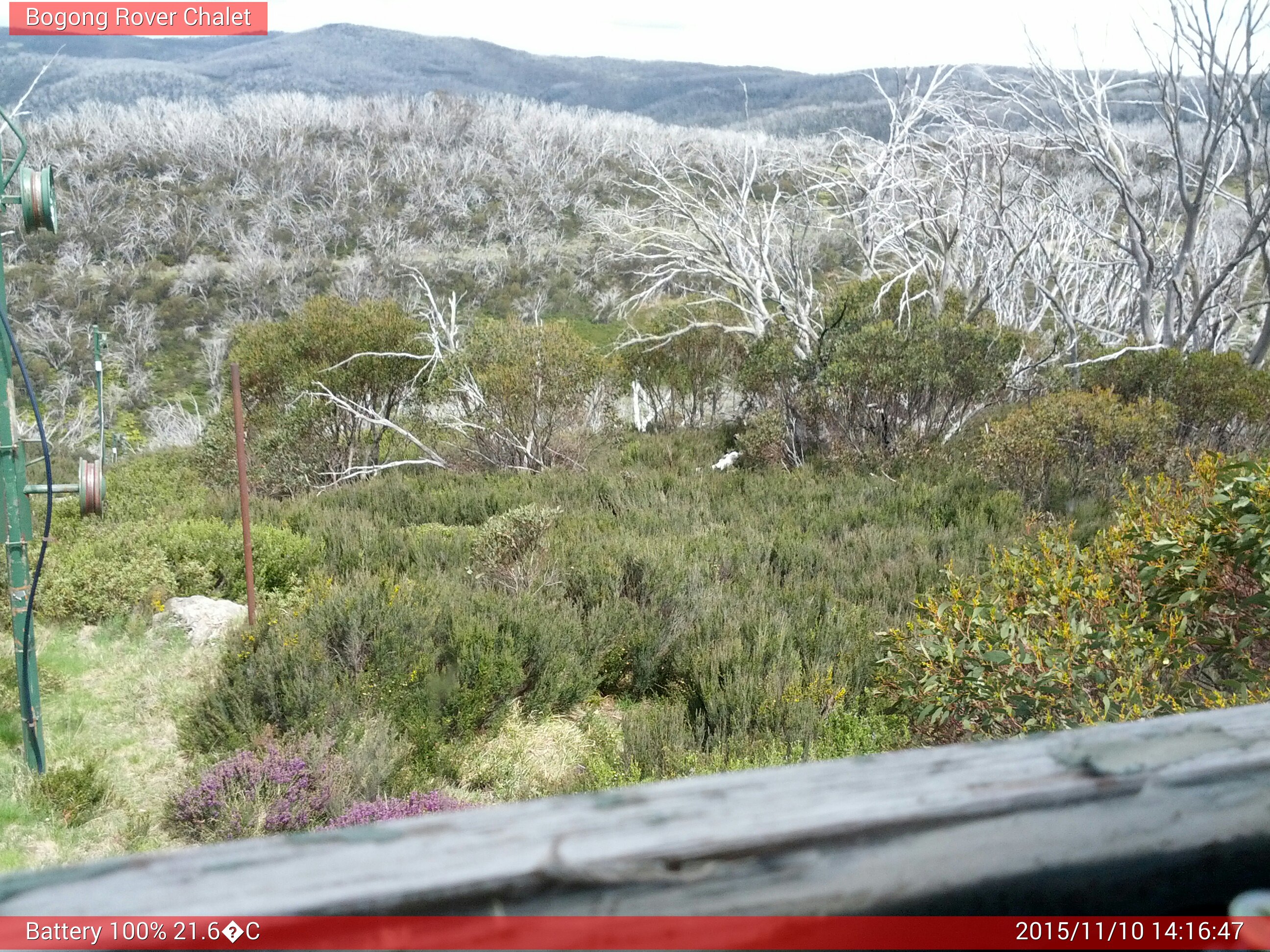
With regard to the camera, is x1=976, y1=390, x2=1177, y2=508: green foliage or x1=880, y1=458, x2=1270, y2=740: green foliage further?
x1=976, y1=390, x2=1177, y2=508: green foliage

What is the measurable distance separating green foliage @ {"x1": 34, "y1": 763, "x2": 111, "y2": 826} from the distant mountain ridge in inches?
2449

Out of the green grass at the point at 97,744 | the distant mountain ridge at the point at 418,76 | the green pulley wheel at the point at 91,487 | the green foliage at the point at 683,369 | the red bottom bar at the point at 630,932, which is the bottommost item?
the green grass at the point at 97,744

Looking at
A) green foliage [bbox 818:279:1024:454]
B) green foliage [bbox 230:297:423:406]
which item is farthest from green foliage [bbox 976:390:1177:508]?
green foliage [bbox 230:297:423:406]

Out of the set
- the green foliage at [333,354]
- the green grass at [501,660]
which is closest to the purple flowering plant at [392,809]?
the green grass at [501,660]

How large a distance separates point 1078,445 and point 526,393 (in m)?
5.91

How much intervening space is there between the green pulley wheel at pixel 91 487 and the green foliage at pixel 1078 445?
723cm

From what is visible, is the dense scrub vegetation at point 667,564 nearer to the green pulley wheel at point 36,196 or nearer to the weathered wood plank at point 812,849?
the green pulley wheel at point 36,196

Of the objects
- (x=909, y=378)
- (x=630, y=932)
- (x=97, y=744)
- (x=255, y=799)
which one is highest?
(x=630, y=932)

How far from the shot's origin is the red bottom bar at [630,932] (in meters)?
0.55

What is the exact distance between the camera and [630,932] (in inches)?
23.7

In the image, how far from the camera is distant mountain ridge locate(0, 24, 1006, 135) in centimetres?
8038

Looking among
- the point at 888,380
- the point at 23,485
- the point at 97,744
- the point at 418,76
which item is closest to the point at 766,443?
the point at 888,380

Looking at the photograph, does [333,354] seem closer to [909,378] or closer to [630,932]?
[909,378]

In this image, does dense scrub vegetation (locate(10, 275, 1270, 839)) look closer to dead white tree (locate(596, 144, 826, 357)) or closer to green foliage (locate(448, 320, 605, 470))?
green foliage (locate(448, 320, 605, 470))
